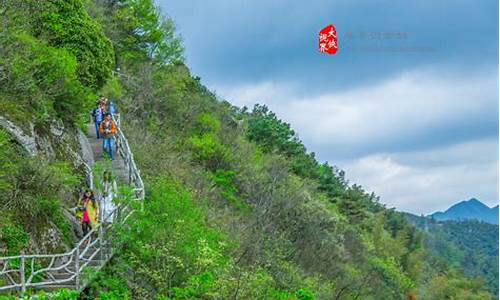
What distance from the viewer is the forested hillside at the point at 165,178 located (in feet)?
45.5

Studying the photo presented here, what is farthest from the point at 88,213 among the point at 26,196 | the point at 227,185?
the point at 227,185

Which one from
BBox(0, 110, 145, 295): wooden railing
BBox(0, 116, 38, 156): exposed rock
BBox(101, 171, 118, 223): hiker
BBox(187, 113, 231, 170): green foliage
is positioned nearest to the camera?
BBox(0, 110, 145, 295): wooden railing

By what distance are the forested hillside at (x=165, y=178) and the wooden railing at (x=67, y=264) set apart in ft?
1.20

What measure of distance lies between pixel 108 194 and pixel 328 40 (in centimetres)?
1236

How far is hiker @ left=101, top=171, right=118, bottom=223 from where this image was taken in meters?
15.2

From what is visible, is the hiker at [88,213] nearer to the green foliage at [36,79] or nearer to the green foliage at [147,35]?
the green foliage at [36,79]

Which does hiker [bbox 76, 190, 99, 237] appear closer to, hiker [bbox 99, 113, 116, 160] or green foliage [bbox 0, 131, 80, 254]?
green foliage [bbox 0, 131, 80, 254]

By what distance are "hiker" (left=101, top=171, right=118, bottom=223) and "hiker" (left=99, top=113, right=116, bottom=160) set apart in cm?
369

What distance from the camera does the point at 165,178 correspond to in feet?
65.1

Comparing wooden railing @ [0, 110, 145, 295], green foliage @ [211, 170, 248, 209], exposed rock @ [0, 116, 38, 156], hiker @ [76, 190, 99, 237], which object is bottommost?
wooden railing @ [0, 110, 145, 295]

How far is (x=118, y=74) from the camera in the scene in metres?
34.3

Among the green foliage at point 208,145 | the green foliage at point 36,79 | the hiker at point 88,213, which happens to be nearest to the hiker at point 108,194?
the hiker at point 88,213

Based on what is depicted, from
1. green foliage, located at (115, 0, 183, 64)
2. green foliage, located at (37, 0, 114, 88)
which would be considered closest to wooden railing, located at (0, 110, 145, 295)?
green foliage, located at (37, 0, 114, 88)

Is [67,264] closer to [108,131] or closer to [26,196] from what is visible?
[26,196]
